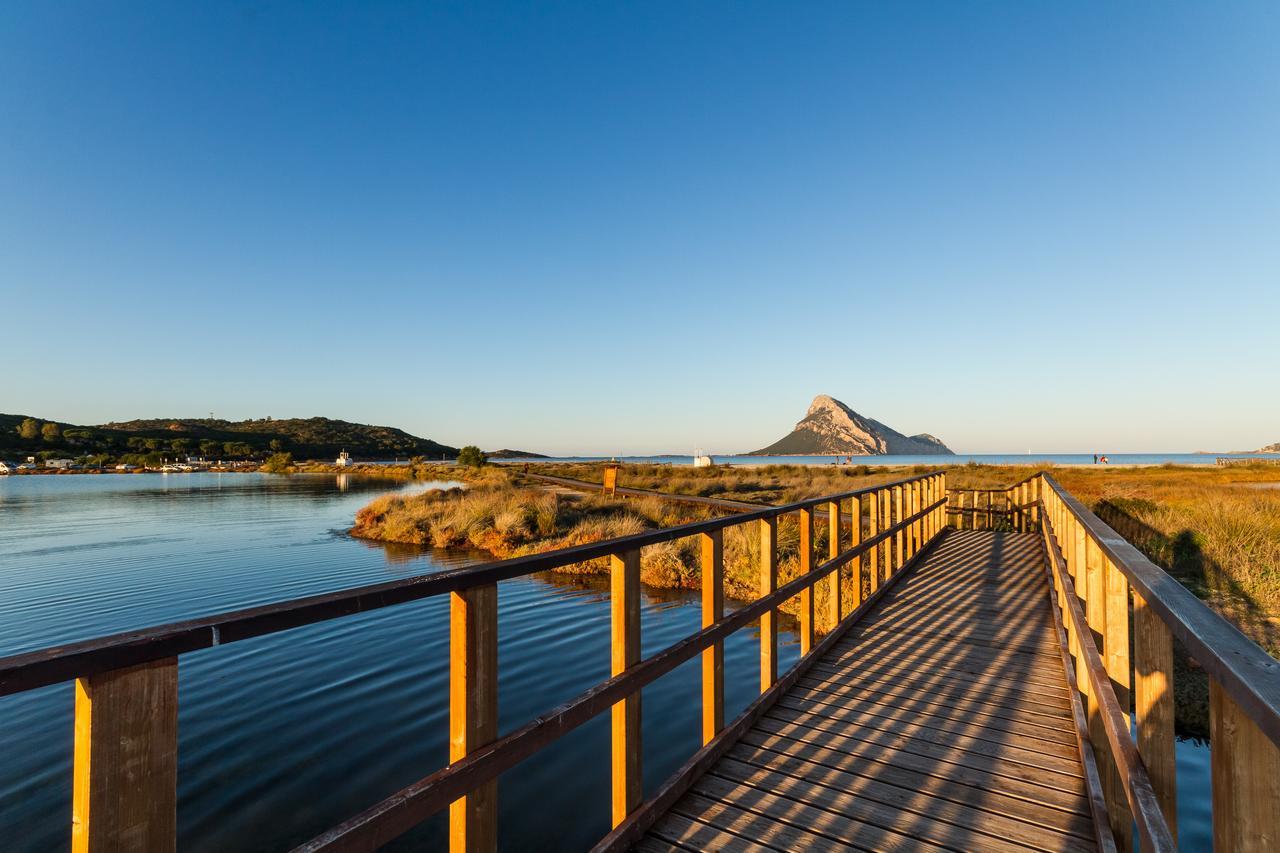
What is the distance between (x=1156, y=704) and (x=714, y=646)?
215 centimetres

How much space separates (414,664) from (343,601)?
7790mm

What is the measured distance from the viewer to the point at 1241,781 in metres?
1.22

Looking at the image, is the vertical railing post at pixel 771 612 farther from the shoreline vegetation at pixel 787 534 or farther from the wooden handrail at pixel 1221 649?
the shoreline vegetation at pixel 787 534

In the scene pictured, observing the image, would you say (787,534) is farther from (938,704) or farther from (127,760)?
(127,760)

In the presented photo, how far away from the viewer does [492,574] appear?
2240mm

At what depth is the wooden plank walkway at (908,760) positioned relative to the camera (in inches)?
120

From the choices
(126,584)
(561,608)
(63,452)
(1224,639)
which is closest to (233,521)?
(126,584)

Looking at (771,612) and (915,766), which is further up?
(771,612)

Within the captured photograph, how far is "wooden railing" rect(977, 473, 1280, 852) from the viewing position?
45.7 inches

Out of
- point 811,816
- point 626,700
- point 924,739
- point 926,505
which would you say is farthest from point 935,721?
point 926,505

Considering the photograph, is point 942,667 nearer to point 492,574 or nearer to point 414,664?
point 492,574

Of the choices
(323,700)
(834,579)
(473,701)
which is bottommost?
(323,700)

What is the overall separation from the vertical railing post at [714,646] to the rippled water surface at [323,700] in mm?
1957

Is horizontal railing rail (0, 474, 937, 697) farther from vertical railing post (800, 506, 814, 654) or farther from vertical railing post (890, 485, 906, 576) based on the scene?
vertical railing post (890, 485, 906, 576)
